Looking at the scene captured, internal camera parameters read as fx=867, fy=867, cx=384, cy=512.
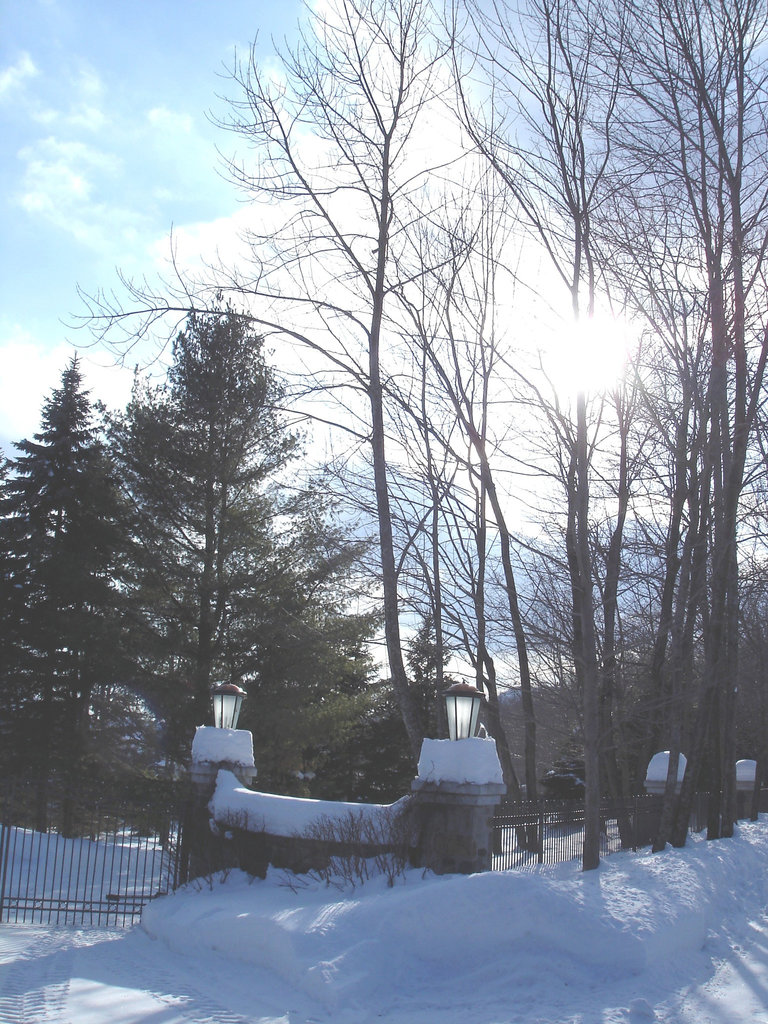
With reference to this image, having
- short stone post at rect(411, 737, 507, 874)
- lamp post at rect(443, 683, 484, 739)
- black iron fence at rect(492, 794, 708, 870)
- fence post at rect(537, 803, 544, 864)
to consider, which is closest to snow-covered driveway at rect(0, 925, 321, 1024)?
short stone post at rect(411, 737, 507, 874)

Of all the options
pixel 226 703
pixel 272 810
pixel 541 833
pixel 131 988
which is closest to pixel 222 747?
pixel 226 703

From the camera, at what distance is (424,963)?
6.27 meters

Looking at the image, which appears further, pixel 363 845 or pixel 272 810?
pixel 272 810

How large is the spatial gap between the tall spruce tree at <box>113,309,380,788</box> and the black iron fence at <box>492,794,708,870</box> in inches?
252

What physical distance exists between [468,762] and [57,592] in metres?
14.3

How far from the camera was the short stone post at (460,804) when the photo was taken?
26.4 feet

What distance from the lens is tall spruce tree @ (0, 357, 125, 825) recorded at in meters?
19.0

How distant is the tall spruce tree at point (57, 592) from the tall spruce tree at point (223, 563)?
92 centimetres

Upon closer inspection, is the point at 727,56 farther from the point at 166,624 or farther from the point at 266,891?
the point at 166,624


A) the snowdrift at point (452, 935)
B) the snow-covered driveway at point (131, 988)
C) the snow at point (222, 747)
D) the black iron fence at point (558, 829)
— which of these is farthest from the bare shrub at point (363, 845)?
the snow at point (222, 747)

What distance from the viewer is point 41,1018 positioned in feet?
17.4

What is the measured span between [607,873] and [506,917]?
2.97 meters

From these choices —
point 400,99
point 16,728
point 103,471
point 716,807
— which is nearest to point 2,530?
point 103,471

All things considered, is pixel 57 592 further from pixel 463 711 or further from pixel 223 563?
pixel 463 711
